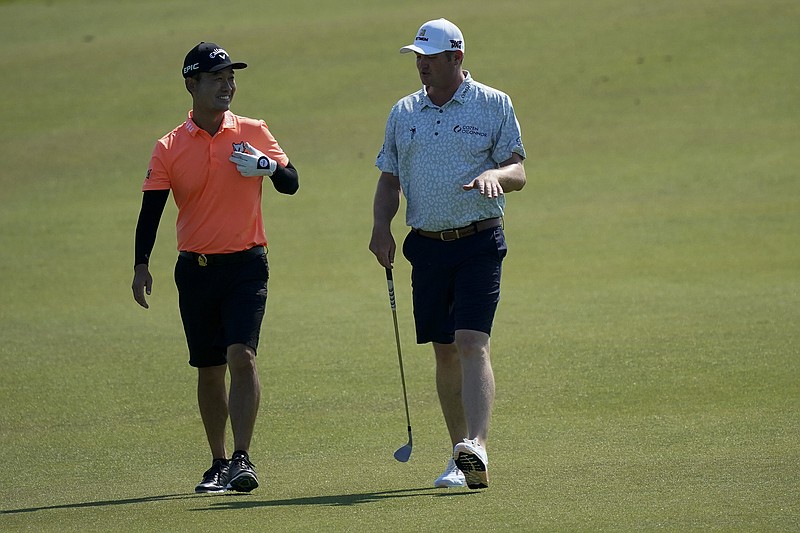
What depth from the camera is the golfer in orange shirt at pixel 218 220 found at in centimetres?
779

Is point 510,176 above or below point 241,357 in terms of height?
above

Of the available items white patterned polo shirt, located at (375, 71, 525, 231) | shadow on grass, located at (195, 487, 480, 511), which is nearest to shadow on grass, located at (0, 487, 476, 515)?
shadow on grass, located at (195, 487, 480, 511)

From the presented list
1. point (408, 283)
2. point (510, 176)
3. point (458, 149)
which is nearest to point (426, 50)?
point (458, 149)

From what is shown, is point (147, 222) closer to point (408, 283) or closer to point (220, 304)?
point (220, 304)

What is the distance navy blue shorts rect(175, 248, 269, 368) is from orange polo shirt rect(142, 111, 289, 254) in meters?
0.12

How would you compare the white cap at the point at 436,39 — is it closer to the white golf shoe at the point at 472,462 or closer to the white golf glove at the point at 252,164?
the white golf glove at the point at 252,164

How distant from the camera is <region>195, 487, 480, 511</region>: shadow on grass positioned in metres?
6.89

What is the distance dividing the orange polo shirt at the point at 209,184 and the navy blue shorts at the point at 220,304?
124 millimetres

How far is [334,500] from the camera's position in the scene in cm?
696

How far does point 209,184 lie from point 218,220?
0.21 m

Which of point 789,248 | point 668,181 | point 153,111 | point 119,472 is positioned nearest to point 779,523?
point 119,472

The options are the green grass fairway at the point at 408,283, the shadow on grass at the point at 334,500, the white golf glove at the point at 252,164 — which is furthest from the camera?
the white golf glove at the point at 252,164

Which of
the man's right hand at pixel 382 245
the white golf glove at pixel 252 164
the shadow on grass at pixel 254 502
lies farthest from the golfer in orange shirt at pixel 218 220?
the man's right hand at pixel 382 245

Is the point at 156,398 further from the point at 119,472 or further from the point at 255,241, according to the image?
the point at 255,241
